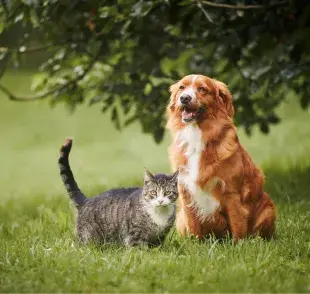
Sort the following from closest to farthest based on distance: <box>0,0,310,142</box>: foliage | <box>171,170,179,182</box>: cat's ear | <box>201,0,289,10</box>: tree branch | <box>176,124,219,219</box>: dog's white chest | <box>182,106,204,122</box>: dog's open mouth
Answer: <box>182,106,204,122</box>: dog's open mouth < <box>176,124,219,219</box>: dog's white chest < <box>171,170,179,182</box>: cat's ear < <box>201,0,289,10</box>: tree branch < <box>0,0,310,142</box>: foliage

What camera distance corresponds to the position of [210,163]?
226 inches

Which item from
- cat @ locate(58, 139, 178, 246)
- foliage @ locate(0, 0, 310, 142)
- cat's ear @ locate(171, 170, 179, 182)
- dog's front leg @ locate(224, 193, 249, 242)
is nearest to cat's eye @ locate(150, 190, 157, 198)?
cat @ locate(58, 139, 178, 246)

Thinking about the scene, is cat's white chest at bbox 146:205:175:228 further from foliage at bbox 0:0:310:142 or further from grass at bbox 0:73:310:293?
foliage at bbox 0:0:310:142

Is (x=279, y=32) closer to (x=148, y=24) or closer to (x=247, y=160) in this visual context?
(x=148, y=24)

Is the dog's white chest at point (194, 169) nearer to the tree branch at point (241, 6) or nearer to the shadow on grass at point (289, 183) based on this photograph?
the tree branch at point (241, 6)

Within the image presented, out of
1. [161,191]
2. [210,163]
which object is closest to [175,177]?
[161,191]

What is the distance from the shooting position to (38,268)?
5340 millimetres

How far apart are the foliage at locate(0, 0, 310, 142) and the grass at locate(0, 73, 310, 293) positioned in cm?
95

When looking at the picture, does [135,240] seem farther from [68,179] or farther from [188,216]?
[68,179]

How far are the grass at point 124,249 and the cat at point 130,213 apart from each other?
0.12 m

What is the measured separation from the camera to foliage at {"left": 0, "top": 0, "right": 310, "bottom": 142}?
7230mm

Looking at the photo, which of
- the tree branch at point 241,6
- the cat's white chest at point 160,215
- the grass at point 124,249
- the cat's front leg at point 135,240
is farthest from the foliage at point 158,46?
the cat's front leg at point 135,240

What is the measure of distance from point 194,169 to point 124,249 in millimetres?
803

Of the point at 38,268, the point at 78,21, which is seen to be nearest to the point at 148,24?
the point at 78,21
